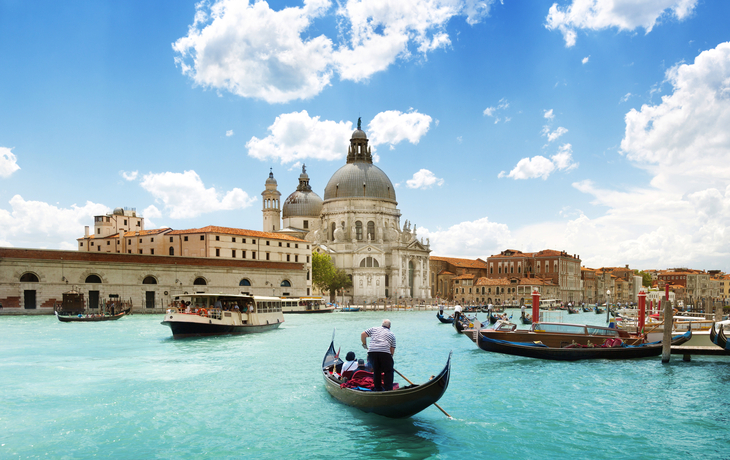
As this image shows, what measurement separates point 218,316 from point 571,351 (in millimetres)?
15425

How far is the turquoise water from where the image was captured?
1031cm

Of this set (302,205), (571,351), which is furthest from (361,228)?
(571,351)

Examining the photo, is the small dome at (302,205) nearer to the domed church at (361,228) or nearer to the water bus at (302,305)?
the domed church at (361,228)

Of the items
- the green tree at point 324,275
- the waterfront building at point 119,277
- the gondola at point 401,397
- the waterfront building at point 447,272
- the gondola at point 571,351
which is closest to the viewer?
the gondola at point 401,397

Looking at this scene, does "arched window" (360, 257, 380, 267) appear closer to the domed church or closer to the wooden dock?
the domed church

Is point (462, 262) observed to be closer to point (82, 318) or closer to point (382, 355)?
point (82, 318)

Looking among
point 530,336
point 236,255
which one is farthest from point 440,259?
point 530,336

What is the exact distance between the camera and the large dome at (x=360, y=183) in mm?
84938

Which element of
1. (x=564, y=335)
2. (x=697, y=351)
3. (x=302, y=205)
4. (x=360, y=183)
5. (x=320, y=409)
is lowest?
(x=697, y=351)

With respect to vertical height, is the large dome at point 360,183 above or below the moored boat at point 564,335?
above

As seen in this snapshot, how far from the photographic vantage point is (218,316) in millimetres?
27469

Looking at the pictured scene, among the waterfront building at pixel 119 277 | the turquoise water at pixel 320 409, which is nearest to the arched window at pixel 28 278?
the waterfront building at pixel 119 277

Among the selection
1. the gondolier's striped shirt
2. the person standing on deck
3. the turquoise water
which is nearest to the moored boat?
the turquoise water

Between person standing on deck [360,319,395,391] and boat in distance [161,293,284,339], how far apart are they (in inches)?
669
